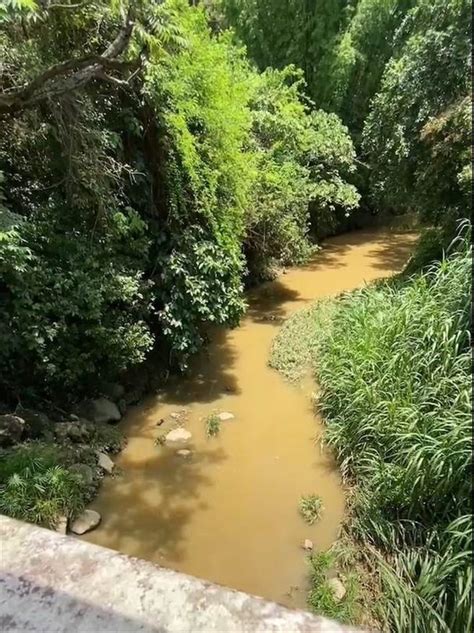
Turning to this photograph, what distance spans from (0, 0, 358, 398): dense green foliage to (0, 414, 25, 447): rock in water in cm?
37

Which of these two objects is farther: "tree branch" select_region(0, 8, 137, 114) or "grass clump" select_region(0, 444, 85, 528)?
"tree branch" select_region(0, 8, 137, 114)

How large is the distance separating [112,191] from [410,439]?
127 inches

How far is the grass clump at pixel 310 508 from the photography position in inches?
129

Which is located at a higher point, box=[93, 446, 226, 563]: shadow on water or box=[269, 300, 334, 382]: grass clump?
box=[269, 300, 334, 382]: grass clump

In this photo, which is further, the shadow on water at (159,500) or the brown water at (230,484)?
the shadow on water at (159,500)

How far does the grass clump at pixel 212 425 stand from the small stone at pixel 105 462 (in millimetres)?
893

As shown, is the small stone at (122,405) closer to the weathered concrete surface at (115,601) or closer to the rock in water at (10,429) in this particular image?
the rock in water at (10,429)

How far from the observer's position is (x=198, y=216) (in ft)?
15.2

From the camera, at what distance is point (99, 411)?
170 inches

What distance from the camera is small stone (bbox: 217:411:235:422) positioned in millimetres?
4484

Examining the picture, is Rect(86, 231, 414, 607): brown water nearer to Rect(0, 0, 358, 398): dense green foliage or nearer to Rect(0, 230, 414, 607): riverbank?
Rect(0, 230, 414, 607): riverbank

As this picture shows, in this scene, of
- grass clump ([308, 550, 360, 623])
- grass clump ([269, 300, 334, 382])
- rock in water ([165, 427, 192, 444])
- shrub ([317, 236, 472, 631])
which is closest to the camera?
shrub ([317, 236, 472, 631])

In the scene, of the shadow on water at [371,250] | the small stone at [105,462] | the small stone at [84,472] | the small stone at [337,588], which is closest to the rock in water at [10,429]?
the small stone at [84,472]

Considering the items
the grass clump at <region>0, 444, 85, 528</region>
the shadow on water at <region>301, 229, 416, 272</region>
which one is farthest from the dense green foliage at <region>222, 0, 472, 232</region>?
the grass clump at <region>0, 444, 85, 528</region>
